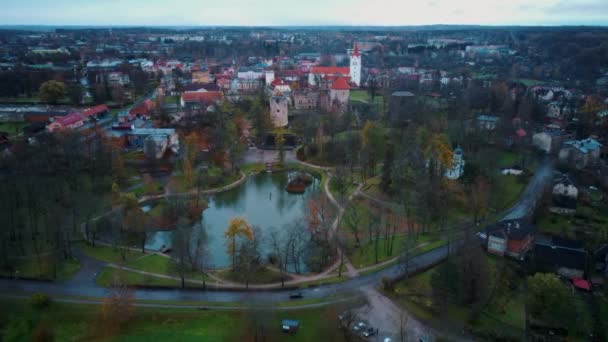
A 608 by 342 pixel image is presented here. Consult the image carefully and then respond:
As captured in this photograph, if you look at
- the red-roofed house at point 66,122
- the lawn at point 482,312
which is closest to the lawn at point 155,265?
the lawn at point 482,312

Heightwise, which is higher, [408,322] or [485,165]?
[485,165]

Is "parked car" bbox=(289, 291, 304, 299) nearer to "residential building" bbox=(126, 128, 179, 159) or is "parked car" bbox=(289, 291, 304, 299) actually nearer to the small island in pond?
the small island in pond

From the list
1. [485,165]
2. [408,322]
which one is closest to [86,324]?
[408,322]

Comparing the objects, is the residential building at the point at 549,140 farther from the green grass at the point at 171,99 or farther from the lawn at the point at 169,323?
the green grass at the point at 171,99

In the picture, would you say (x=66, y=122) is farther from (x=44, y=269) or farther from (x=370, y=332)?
(x=370, y=332)

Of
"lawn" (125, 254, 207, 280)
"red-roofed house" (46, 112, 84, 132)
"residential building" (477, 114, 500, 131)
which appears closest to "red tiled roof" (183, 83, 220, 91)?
"red-roofed house" (46, 112, 84, 132)

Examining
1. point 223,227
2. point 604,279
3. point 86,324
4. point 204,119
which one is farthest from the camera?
point 204,119

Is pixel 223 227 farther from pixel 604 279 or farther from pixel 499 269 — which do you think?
pixel 604 279
